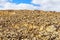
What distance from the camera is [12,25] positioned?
12500mm

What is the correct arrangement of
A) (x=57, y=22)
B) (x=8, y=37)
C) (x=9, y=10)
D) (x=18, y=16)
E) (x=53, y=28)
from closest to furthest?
(x=8, y=37)
(x=53, y=28)
(x=57, y=22)
(x=18, y=16)
(x=9, y=10)

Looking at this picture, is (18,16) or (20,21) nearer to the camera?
(20,21)

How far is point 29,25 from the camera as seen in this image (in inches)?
492

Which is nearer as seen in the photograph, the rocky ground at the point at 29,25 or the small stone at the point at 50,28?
the rocky ground at the point at 29,25

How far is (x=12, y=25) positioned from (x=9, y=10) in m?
2.81

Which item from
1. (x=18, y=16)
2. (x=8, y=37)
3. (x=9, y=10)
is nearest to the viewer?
(x=8, y=37)

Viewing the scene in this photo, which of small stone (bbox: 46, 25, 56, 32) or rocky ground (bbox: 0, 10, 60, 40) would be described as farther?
small stone (bbox: 46, 25, 56, 32)

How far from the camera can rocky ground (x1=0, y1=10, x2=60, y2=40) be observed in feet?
37.3

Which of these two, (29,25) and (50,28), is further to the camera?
(29,25)

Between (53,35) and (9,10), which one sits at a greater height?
(9,10)

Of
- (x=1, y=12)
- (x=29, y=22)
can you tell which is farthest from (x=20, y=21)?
(x=1, y=12)

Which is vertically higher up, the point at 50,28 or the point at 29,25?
the point at 29,25

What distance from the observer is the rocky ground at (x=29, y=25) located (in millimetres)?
11359

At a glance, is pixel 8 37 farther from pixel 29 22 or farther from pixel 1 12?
pixel 1 12
